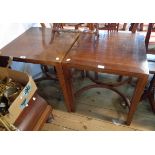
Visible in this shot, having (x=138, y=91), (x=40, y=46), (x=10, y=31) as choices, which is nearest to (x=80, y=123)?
(x=138, y=91)

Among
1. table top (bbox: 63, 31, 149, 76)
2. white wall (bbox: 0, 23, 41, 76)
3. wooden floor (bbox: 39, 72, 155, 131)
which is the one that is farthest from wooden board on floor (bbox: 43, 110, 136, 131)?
white wall (bbox: 0, 23, 41, 76)

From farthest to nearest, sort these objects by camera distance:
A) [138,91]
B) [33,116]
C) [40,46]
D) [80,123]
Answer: [80,123] → [40,46] → [33,116] → [138,91]

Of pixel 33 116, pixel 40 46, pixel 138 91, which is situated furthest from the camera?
pixel 40 46

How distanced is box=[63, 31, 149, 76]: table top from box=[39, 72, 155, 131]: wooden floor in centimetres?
58

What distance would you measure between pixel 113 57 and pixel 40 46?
57 cm

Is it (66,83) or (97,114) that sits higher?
(66,83)

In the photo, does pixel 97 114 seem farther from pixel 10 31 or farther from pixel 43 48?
pixel 10 31

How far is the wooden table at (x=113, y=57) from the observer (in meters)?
1.07

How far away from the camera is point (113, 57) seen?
1184mm

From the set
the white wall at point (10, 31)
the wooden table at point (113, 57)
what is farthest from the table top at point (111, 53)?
the white wall at point (10, 31)
